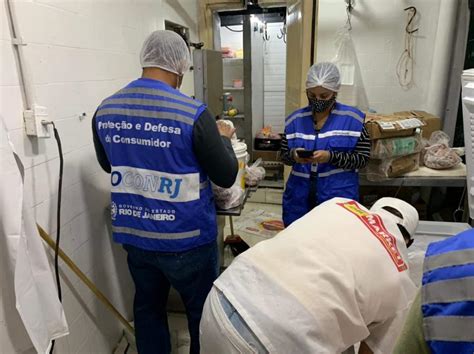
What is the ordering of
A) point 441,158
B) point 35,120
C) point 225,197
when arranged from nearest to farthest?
point 35,120
point 225,197
point 441,158

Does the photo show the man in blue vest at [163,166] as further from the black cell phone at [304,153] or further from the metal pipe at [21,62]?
the black cell phone at [304,153]

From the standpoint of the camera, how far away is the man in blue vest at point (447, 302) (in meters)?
0.52

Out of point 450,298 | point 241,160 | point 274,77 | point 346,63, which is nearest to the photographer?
point 450,298

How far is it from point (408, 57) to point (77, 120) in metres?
2.92

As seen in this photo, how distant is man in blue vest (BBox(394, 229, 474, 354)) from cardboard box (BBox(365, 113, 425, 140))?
1789mm

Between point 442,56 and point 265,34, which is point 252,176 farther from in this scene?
point 265,34

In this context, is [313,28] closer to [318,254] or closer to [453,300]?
[318,254]

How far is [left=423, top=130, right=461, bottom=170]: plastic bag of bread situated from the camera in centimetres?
253

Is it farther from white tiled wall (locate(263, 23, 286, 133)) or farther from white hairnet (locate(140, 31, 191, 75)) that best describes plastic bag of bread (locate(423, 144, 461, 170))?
white tiled wall (locate(263, 23, 286, 133))

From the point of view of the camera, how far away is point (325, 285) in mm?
857

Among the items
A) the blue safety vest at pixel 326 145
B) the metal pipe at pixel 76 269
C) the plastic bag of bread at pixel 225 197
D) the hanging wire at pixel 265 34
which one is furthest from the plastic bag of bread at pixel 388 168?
the hanging wire at pixel 265 34

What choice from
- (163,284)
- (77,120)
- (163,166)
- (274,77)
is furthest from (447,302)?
(274,77)

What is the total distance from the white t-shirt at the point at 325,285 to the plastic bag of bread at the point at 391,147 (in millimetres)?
1386

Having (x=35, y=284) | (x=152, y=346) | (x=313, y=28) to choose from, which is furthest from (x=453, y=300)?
(x=313, y=28)
